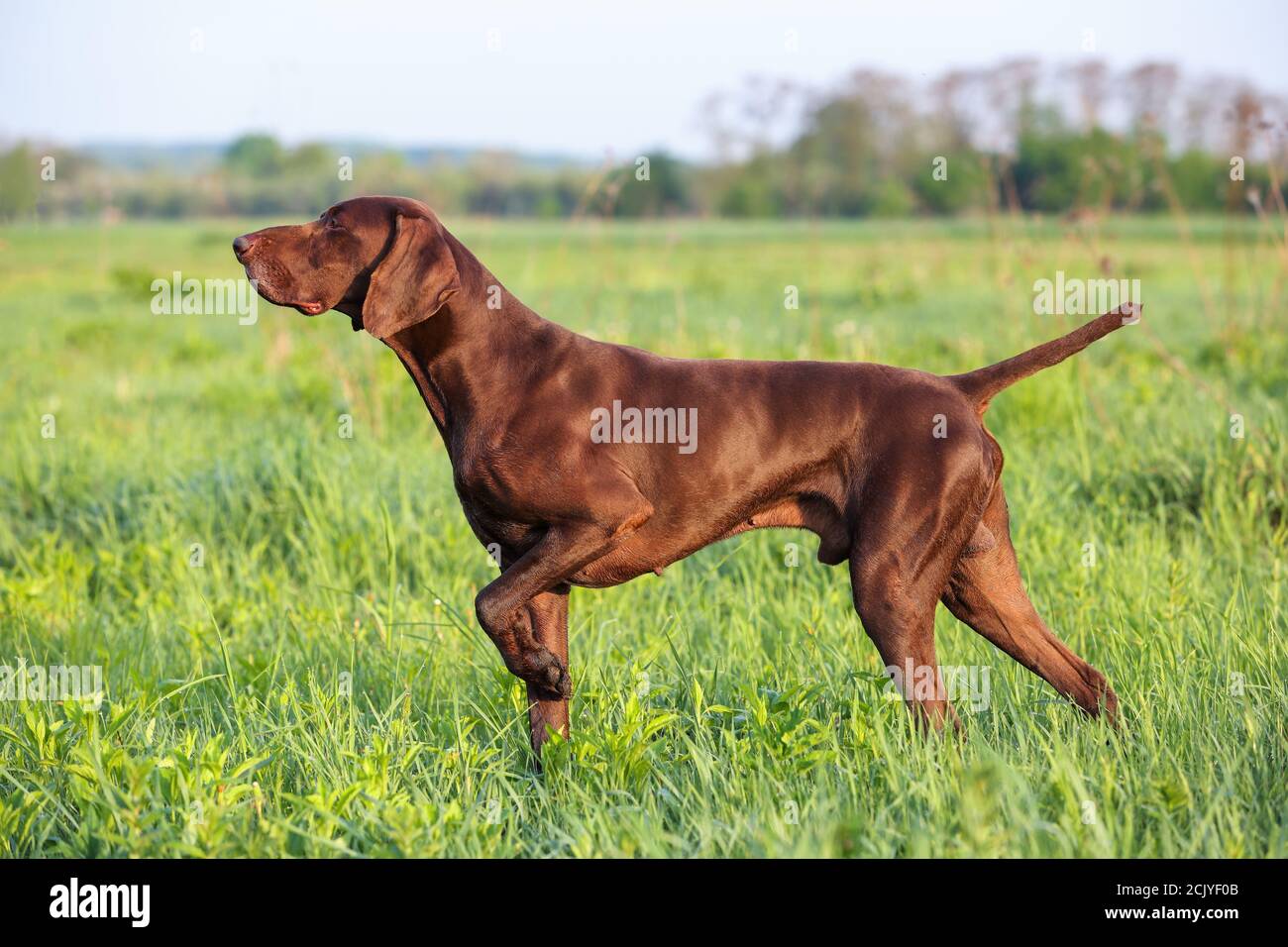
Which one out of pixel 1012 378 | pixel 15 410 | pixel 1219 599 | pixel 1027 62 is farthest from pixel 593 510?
pixel 1027 62

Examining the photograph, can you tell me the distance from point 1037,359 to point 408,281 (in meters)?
1.76

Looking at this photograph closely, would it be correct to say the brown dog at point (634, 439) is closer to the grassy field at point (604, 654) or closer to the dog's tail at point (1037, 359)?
the dog's tail at point (1037, 359)

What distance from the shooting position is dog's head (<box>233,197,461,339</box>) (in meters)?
3.35

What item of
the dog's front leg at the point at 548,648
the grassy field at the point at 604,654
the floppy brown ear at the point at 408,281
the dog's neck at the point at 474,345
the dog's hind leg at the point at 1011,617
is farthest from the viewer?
the dog's hind leg at the point at 1011,617

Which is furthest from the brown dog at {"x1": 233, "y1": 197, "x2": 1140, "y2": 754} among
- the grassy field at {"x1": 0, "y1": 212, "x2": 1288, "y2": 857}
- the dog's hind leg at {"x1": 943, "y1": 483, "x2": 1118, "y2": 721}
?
the grassy field at {"x1": 0, "y1": 212, "x2": 1288, "y2": 857}

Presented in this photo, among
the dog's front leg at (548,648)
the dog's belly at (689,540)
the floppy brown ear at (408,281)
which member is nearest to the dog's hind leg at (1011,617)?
the dog's belly at (689,540)

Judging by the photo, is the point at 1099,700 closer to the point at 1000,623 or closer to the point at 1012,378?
the point at 1000,623

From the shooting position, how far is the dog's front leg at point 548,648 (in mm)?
3664

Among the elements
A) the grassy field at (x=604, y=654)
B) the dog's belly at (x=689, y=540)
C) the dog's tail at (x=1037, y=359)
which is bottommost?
the grassy field at (x=604, y=654)

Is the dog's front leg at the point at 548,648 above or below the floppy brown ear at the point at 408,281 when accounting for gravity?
below

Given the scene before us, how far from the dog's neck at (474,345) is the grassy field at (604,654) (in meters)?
0.86

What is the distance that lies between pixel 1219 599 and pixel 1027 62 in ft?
29.3

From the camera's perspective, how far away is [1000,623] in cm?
381

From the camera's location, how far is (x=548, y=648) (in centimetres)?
372
